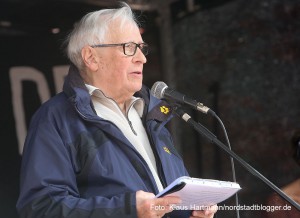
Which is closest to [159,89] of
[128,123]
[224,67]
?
[128,123]

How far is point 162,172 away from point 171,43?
3.67 feet

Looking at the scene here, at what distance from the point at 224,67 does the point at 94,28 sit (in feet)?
3.65

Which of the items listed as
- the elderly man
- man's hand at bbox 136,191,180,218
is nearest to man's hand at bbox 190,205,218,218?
the elderly man

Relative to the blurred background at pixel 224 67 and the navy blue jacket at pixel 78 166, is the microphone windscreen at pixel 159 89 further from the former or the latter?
the blurred background at pixel 224 67

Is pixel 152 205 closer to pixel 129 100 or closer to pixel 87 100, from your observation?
pixel 87 100

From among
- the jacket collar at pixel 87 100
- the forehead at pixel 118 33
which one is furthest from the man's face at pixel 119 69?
the jacket collar at pixel 87 100

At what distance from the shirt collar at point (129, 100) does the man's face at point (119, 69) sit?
0.04 m

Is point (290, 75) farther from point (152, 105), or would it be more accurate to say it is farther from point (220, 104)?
point (152, 105)

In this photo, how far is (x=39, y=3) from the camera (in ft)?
9.22

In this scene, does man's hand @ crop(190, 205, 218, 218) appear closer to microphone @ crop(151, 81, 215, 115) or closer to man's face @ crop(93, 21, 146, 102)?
microphone @ crop(151, 81, 215, 115)

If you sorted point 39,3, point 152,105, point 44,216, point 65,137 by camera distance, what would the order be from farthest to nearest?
point 39,3 < point 152,105 < point 65,137 < point 44,216

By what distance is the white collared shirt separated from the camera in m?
2.25

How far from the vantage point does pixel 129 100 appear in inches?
96.1

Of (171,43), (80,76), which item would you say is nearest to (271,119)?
(171,43)
